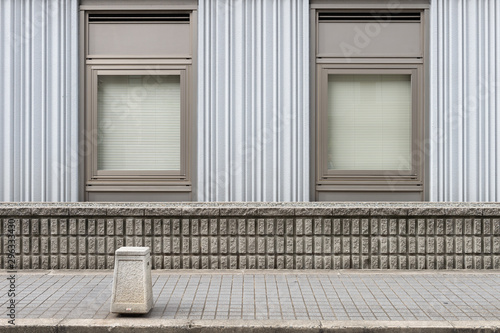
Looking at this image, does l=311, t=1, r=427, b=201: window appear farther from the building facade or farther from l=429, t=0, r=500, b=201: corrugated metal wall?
l=429, t=0, r=500, b=201: corrugated metal wall

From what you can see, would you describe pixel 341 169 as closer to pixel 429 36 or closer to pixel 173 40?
pixel 429 36

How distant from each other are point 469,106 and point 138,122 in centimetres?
617

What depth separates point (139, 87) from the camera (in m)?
10.4

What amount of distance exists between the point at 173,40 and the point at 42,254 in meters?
4.46

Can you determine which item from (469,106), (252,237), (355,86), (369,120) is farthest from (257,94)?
(469,106)

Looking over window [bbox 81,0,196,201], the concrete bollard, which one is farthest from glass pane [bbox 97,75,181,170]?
the concrete bollard

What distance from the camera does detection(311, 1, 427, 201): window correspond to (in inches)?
402

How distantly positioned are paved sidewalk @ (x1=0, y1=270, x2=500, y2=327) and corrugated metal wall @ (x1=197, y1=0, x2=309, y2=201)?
1769 mm

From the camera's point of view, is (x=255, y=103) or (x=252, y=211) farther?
(x=255, y=103)

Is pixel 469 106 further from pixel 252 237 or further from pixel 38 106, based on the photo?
pixel 38 106

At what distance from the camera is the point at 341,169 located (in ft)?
33.8

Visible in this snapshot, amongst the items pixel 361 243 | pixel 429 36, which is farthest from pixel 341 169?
pixel 429 36

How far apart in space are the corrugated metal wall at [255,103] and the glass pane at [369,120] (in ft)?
2.16

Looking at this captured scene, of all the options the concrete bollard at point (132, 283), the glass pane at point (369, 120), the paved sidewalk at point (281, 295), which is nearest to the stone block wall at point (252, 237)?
the paved sidewalk at point (281, 295)
